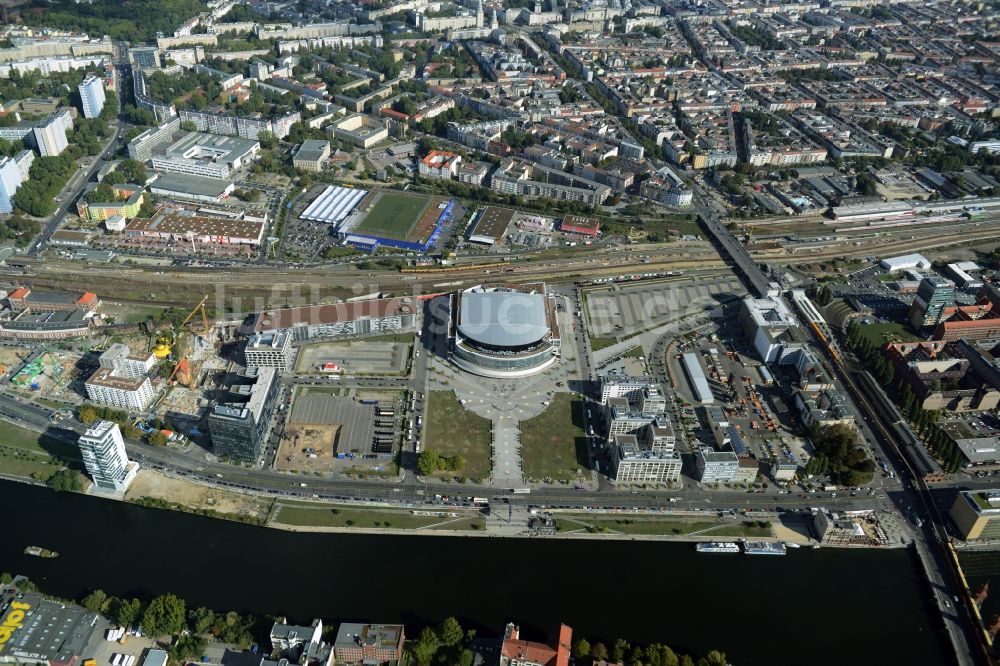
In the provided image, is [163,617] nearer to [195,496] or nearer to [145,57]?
[195,496]

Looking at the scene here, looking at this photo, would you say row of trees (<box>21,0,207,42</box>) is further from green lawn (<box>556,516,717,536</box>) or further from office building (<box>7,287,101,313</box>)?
green lawn (<box>556,516,717,536</box>)

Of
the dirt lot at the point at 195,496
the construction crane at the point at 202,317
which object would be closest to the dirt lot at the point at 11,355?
the construction crane at the point at 202,317

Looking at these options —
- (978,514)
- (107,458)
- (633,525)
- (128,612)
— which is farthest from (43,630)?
(978,514)

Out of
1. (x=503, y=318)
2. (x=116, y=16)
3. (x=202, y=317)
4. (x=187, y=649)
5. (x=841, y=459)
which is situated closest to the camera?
(x=187, y=649)

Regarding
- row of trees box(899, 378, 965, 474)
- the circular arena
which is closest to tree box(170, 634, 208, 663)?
the circular arena

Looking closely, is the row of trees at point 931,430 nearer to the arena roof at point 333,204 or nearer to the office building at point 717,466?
the office building at point 717,466
